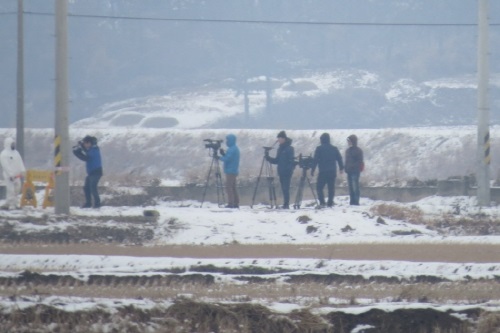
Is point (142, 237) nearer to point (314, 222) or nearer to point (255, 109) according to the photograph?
point (314, 222)

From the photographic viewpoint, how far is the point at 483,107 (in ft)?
96.7

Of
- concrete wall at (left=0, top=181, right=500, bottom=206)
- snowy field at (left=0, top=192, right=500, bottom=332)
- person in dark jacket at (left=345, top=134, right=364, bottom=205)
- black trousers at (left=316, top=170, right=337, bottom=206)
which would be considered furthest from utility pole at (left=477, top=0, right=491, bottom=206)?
concrete wall at (left=0, top=181, right=500, bottom=206)

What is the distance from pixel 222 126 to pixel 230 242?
198ft

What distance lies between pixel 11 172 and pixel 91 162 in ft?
6.63

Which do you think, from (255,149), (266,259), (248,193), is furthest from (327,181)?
(255,149)

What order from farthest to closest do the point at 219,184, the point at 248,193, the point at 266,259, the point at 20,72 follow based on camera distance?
the point at 248,193 < the point at 20,72 < the point at 219,184 < the point at 266,259

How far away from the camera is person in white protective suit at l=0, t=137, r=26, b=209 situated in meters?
27.3

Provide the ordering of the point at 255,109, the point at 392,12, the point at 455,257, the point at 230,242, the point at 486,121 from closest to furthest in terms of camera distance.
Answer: the point at 455,257 → the point at 230,242 → the point at 486,121 → the point at 255,109 → the point at 392,12

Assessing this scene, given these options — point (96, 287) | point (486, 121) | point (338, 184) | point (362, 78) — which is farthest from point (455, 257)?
point (362, 78)

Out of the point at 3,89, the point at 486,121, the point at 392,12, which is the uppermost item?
the point at 392,12

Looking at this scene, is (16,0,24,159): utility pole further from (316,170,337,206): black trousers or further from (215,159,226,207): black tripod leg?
(316,170,337,206): black trousers

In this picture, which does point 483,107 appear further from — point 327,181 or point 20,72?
Answer: point 20,72

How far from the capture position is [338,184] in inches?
1486

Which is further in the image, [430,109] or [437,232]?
[430,109]
